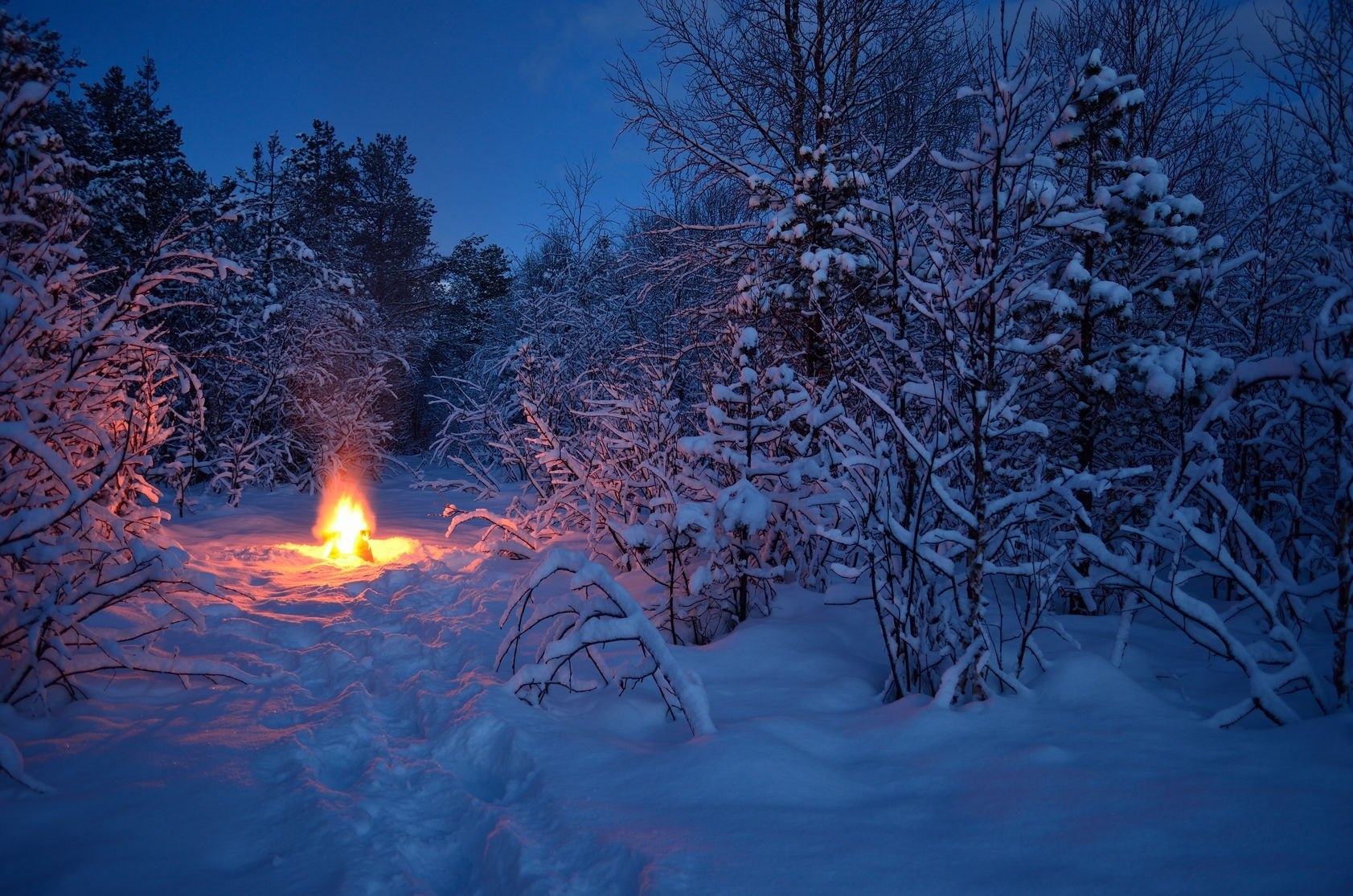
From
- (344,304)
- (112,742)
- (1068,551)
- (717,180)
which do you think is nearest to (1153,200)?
(1068,551)

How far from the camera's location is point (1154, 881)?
5.21ft

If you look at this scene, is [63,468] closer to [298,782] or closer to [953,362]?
[298,782]

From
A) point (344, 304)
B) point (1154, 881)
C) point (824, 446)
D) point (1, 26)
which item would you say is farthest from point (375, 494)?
point (1154, 881)

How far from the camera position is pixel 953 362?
2.86m

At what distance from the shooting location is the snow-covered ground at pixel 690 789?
5.75 ft

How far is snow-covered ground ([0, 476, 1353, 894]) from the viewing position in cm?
175

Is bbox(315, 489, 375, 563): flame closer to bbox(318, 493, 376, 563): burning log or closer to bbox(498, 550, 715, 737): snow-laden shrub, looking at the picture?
bbox(318, 493, 376, 563): burning log

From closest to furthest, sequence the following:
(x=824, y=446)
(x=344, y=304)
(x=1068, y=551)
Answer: (x=1068, y=551), (x=824, y=446), (x=344, y=304)

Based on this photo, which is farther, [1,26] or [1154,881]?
[1,26]

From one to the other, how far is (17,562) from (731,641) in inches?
147

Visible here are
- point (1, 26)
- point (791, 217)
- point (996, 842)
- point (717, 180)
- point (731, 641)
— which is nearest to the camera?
point (996, 842)

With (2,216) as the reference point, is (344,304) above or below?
above

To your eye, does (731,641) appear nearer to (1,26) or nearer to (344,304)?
(1,26)

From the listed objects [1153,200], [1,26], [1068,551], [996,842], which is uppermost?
[1,26]
